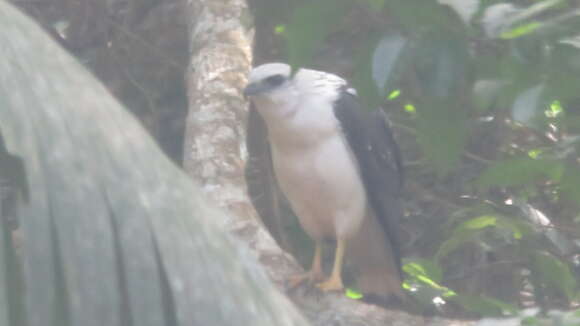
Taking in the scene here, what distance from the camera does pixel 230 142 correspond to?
377cm

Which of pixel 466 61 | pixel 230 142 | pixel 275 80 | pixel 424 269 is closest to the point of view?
pixel 466 61

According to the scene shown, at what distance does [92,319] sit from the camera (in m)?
1.33

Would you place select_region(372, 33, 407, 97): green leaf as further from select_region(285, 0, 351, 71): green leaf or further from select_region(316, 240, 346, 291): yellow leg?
select_region(316, 240, 346, 291): yellow leg

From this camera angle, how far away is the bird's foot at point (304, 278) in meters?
3.63

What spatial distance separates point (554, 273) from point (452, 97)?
1815 mm

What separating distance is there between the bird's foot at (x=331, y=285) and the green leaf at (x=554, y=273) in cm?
77

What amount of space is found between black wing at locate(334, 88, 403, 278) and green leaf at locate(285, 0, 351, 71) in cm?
230

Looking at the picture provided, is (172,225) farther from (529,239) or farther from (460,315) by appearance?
(460,315)

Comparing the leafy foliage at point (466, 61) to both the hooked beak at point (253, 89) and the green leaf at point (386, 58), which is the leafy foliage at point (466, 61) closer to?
the green leaf at point (386, 58)

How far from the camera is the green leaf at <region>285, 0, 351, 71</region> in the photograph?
192 cm

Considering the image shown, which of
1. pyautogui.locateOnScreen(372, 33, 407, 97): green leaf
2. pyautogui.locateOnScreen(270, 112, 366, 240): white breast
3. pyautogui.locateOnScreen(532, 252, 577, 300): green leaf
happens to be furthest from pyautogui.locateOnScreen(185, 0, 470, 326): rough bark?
pyautogui.locateOnScreen(372, 33, 407, 97): green leaf

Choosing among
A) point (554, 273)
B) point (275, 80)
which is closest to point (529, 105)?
point (554, 273)

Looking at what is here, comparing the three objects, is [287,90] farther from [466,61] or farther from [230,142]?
[466,61]

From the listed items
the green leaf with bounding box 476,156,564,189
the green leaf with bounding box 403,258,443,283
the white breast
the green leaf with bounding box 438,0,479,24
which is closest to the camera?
the green leaf with bounding box 438,0,479,24
